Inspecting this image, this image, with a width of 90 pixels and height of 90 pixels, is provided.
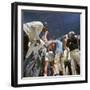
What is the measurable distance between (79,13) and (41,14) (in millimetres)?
284

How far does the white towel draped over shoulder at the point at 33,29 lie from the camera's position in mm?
1812

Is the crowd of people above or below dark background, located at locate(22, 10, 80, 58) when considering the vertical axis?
below

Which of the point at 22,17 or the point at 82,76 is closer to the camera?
the point at 22,17

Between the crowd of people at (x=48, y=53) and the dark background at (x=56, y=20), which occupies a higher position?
the dark background at (x=56, y=20)

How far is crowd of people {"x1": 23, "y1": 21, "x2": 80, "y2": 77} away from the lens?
182cm

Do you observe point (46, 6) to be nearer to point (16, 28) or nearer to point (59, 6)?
point (59, 6)

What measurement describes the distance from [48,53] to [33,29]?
187 mm

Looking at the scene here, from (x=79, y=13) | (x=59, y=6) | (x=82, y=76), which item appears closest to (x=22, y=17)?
(x=59, y=6)

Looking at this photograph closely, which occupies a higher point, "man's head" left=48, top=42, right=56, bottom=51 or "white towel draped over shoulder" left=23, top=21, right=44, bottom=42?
"white towel draped over shoulder" left=23, top=21, right=44, bottom=42

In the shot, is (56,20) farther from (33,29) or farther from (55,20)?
(33,29)

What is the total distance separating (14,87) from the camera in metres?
1.77

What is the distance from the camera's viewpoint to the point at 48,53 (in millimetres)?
1858

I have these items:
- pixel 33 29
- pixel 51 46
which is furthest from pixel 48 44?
pixel 33 29

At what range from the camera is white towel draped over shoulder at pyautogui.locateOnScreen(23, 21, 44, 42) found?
1812 millimetres
